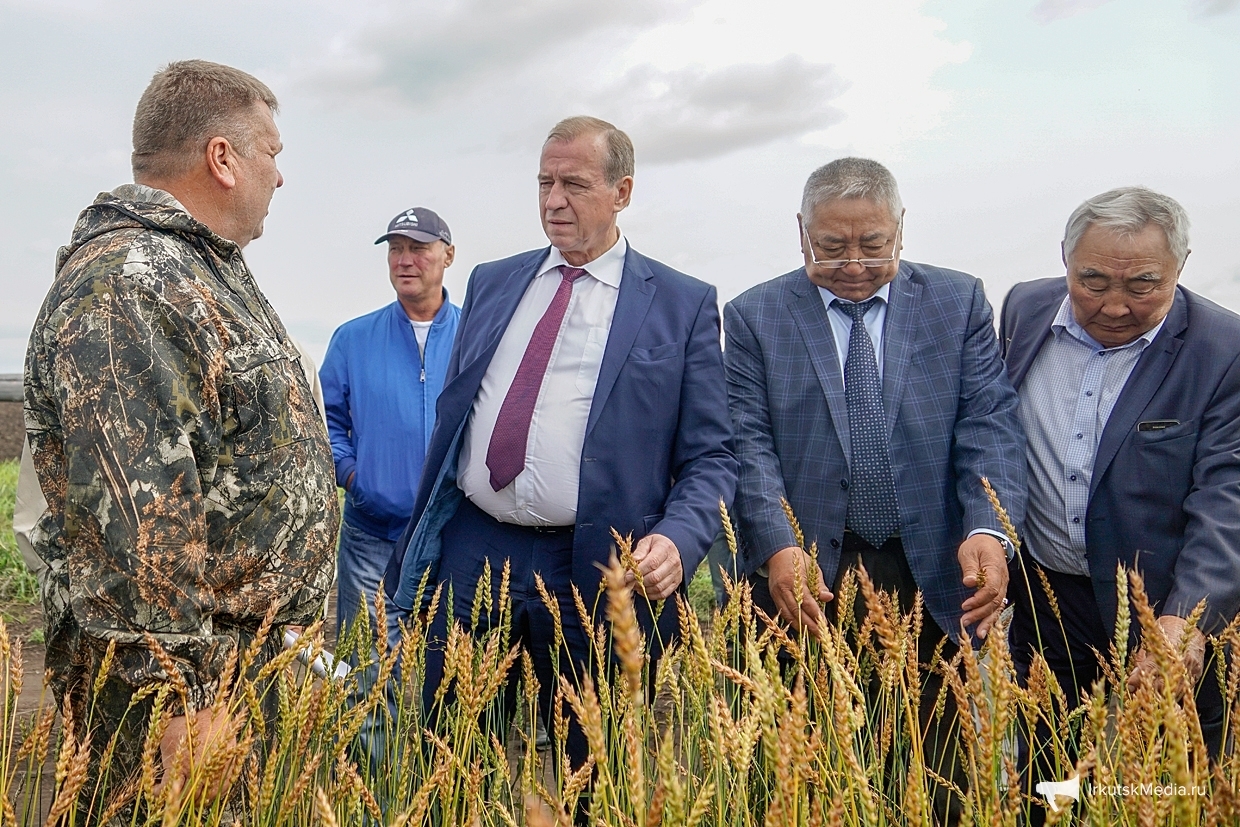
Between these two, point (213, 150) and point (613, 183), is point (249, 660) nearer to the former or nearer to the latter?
point (213, 150)

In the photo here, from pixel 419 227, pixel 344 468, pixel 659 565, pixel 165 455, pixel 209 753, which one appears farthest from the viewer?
pixel 419 227

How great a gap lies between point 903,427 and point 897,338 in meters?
0.26

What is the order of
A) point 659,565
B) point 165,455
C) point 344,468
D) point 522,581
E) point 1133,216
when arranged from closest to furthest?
1. point 165,455
2. point 659,565
3. point 1133,216
4. point 522,581
5. point 344,468

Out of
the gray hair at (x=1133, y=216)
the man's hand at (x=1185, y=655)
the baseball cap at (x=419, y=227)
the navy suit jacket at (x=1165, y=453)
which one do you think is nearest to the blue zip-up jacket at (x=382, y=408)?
the baseball cap at (x=419, y=227)

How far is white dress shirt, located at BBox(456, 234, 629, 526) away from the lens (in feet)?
9.53

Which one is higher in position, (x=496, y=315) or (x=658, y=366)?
(x=496, y=315)

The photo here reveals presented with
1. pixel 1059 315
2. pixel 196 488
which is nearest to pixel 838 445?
pixel 1059 315

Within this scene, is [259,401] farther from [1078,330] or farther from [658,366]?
[1078,330]

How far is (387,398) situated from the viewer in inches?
178

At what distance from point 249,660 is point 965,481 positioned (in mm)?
2099

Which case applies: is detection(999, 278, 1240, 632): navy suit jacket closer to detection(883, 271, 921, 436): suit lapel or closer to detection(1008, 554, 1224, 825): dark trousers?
detection(1008, 554, 1224, 825): dark trousers

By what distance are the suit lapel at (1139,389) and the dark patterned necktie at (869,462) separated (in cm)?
54

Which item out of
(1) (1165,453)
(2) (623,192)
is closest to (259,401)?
(2) (623,192)

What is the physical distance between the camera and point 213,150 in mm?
2236
